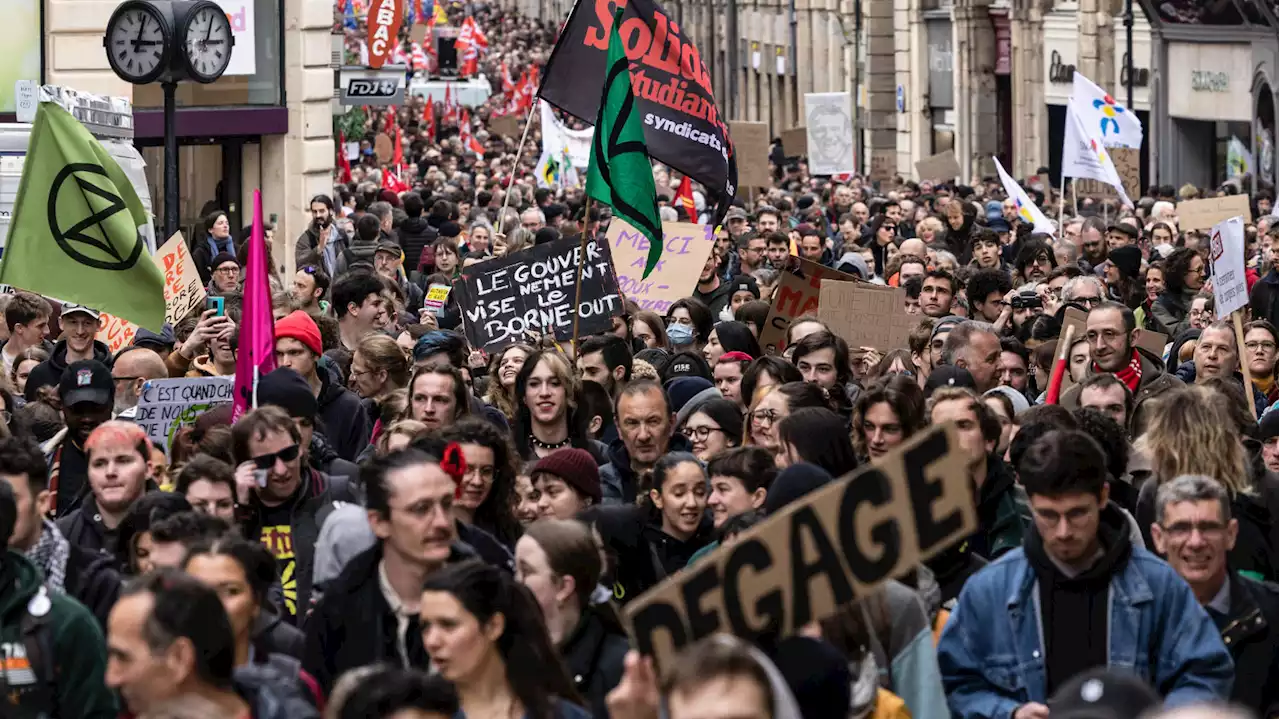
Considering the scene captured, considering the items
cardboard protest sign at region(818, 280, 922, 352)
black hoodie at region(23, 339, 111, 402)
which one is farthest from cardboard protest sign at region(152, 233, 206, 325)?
cardboard protest sign at region(818, 280, 922, 352)

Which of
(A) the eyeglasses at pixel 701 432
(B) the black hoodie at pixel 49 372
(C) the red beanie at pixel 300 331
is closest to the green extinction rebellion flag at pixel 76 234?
(B) the black hoodie at pixel 49 372

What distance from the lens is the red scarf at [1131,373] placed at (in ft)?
36.3

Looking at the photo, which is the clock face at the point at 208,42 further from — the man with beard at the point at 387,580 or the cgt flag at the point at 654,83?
the man with beard at the point at 387,580

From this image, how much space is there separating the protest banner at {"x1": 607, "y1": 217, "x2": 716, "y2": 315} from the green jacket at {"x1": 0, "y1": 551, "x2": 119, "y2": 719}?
9.51 m

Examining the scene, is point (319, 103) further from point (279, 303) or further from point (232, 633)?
point (232, 633)

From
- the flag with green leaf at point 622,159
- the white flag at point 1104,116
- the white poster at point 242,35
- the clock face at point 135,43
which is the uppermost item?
the white poster at point 242,35

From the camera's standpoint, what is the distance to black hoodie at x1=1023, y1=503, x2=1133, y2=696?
19.7 ft

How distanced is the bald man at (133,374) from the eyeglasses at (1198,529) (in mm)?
5284

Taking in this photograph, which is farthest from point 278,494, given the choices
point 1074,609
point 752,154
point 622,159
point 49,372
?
→ point 752,154

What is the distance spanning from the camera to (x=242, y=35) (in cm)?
2489

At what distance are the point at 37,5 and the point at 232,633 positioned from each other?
19.4 metres

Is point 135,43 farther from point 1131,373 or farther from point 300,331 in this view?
point 1131,373

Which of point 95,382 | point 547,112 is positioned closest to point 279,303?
point 95,382

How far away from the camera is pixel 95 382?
9.44m
